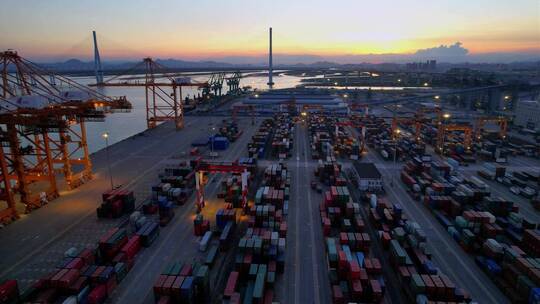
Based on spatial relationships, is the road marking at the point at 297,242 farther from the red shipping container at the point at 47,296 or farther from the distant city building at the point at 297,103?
the distant city building at the point at 297,103

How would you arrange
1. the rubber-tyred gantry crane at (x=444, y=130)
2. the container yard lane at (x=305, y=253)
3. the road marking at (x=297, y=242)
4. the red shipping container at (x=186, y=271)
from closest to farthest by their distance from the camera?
the red shipping container at (x=186, y=271) → the container yard lane at (x=305, y=253) → the road marking at (x=297, y=242) → the rubber-tyred gantry crane at (x=444, y=130)

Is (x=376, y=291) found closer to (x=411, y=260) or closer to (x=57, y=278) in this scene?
(x=411, y=260)

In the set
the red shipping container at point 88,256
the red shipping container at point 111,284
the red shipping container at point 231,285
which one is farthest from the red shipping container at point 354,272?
the red shipping container at point 88,256

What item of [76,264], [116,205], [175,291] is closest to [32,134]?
[116,205]

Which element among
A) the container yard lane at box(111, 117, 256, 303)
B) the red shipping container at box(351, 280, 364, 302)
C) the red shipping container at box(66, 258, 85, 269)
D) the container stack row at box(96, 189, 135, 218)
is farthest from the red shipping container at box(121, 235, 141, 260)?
the red shipping container at box(351, 280, 364, 302)

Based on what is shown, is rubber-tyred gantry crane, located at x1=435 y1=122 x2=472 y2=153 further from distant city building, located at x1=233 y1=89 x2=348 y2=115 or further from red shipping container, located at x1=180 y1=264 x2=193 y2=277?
red shipping container, located at x1=180 y1=264 x2=193 y2=277

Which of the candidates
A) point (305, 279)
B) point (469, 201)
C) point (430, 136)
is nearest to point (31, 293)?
point (305, 279)

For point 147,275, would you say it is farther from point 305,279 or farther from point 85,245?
point 305,279
